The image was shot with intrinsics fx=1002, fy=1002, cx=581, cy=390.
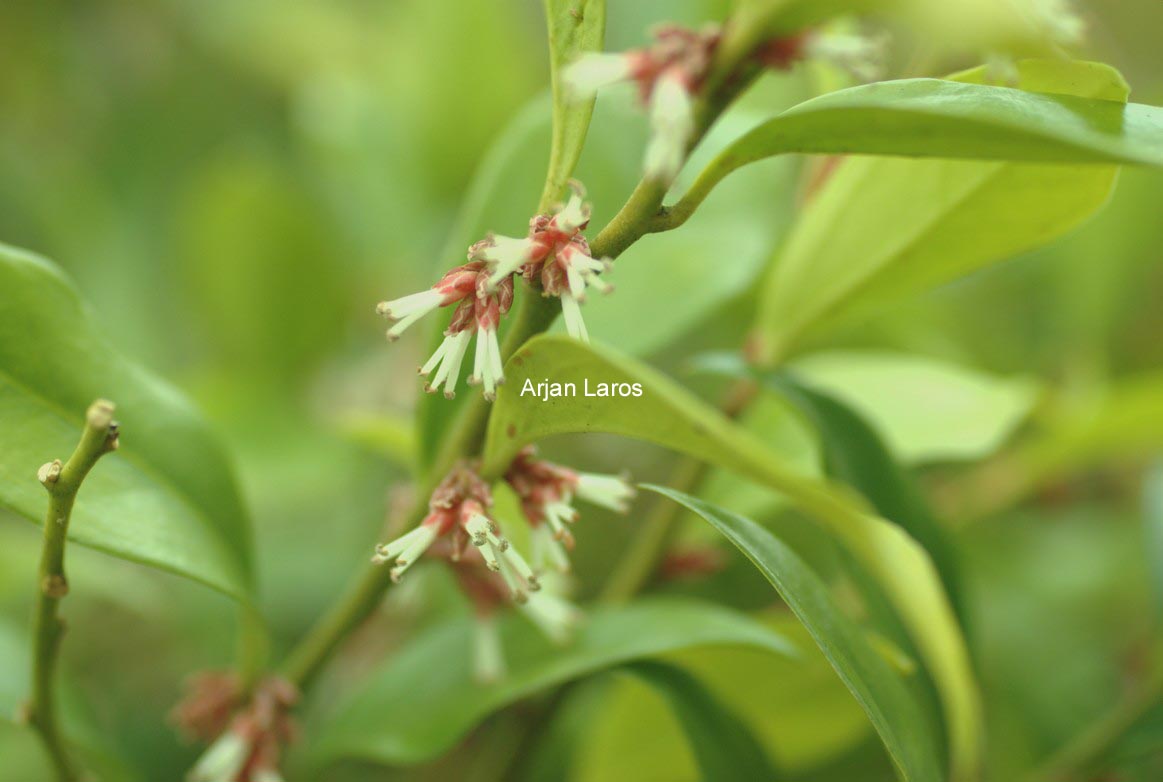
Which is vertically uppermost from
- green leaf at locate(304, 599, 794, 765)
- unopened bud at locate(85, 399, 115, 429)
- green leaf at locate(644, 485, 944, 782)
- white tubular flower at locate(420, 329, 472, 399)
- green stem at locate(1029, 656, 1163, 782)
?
white tubular flower at locate(420, 329, 472, 399)

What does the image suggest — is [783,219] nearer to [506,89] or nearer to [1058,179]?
[1058,179]

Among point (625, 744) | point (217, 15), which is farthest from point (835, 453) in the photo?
point (217, 15)

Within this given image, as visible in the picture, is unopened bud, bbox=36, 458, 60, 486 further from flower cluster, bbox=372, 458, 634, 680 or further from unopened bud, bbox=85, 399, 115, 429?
flower cluster, bbox=372, 458, 634, 680

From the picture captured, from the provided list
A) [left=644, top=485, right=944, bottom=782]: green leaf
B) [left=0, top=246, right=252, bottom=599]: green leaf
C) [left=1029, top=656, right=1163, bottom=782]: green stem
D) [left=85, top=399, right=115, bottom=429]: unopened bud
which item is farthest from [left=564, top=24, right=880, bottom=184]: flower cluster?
[left=1029, top=656, right=1163, bottom=782]: green stem

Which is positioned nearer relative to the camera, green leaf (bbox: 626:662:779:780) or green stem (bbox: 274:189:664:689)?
green stem (bbox: 274:189:664:689)

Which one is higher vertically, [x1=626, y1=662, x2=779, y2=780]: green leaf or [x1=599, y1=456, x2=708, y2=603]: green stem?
[x1=599, y1=456, x2=708, y2=603]: green stem

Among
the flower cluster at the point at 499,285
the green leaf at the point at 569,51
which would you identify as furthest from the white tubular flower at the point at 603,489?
the green leaf at the point at 569,51
